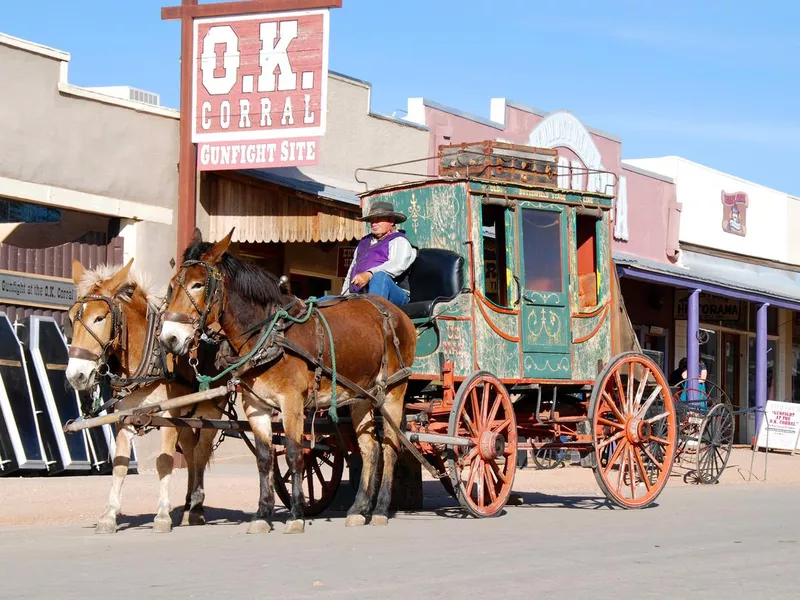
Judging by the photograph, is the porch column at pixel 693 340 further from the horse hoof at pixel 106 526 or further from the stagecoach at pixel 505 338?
the horse hoof at pixel 106 526

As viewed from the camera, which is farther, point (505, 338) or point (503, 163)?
point (503, 163)

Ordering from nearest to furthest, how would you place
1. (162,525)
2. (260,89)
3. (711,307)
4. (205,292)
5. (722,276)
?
(205,292) < (162,525) < (260,89) < (711,307) < (722,276)

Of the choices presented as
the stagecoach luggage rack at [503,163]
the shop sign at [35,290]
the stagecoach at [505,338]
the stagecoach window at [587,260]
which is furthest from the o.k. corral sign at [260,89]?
the stagecoach window at [587,260]

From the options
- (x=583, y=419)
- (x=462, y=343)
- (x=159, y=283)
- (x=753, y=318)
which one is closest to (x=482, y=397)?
(x=462, y=343)

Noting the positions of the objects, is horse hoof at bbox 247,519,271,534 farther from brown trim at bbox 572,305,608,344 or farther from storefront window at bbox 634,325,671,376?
storefront window at bbox 634,325,671,376

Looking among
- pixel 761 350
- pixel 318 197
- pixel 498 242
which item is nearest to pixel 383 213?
pixel 498 242

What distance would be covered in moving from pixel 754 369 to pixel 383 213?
23909 millimetres

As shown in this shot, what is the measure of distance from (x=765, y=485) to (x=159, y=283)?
335 inches

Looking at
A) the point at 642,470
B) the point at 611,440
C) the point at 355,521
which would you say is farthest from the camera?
the point at 642,470

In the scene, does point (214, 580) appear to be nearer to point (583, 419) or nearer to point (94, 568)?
point (94, 568)

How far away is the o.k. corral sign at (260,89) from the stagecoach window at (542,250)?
166 inches

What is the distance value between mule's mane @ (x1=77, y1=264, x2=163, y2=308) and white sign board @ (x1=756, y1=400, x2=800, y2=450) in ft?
56.4

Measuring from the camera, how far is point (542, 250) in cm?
1189

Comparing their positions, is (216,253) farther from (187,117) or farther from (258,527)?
(187,117)
